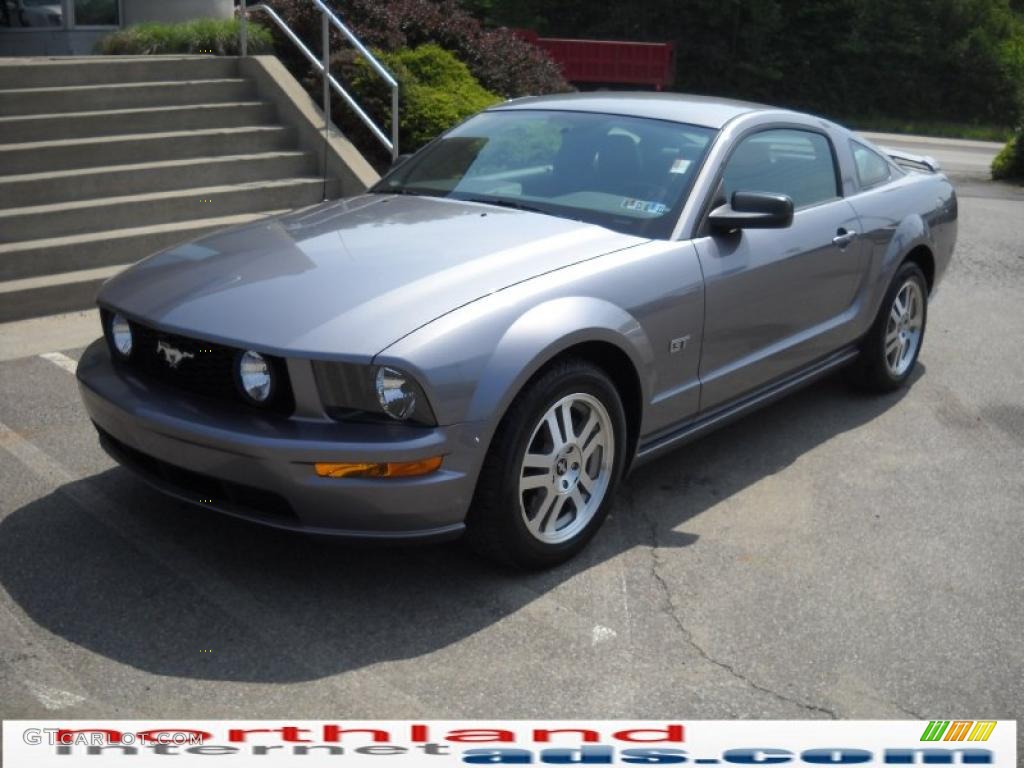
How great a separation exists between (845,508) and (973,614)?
96 centimetres

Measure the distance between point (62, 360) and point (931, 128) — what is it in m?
31.0

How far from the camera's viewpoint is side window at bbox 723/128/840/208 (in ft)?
17.4

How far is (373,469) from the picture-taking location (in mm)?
3797

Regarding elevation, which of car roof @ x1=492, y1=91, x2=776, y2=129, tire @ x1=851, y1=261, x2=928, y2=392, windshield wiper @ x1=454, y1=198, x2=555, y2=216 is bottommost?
tire @ x1=851, y1=261, x2=928, y2=392

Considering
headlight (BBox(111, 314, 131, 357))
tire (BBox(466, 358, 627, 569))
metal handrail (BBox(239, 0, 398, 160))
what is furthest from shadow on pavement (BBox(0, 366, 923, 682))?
metal handrail (BBox(239, 0, 398, 160))

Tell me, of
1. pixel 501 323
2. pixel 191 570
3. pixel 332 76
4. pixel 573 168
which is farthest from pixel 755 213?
pixel 332 76

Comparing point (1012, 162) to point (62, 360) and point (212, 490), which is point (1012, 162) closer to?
point (62, 360)

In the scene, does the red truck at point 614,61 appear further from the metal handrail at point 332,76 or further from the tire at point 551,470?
the tire at point 551,470

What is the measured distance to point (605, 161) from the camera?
521cm

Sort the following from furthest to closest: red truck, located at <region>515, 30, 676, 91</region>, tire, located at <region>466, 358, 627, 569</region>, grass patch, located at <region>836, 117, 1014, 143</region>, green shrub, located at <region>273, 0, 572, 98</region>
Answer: grass patch, located at <region>836, 117, 1014, 143</region>
red truck, located at <region>515, 30, 676, 91</region>
green shrub, located at <region>273, 0, 572, 98</region>
tire, located at <region>466, 358, 627, 569</region>

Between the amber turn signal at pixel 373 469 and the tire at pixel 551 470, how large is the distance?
277 mm

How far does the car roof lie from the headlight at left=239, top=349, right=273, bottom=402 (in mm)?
2277
